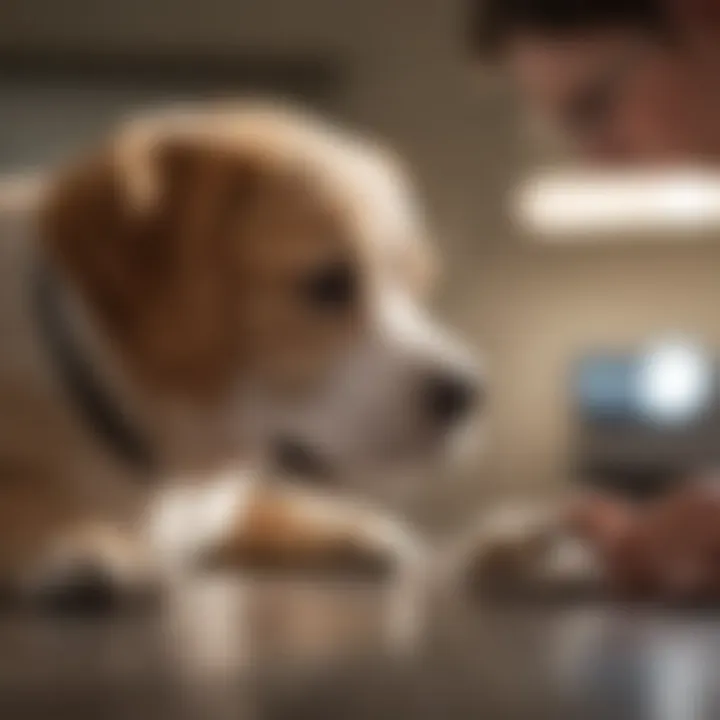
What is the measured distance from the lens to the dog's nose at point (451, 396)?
1.00 metres

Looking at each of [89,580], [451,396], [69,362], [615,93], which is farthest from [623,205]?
[89,580]

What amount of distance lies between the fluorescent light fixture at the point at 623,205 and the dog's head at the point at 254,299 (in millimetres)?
197

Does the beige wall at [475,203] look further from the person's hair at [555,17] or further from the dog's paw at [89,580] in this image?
the dog's paw at [89,580]

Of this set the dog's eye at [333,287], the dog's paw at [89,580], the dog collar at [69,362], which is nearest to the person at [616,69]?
the dog's eye at [333,287]

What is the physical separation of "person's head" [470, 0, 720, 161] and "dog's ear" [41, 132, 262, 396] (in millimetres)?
324

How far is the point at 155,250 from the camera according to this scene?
950mm

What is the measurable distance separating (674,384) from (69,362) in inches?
19.5

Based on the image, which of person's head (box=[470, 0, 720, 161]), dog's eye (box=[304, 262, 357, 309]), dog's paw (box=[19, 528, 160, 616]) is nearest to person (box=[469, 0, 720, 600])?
person's head (box=[470, 0, 720, 161])

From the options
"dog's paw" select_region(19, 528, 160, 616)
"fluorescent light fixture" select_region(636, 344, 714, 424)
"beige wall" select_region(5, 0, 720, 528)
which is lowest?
"dog's paw" select_region(19, 528, 160, 616)

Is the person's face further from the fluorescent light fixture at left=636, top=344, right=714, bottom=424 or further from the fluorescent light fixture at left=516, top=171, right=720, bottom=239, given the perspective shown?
the fluorescent light fixture at left=636, top=344, right=714, bottom=424

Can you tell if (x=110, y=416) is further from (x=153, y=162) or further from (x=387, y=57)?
(x=387, y=57)

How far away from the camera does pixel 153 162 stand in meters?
0.99

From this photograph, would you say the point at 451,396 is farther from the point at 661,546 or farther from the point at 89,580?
the point at 89,580

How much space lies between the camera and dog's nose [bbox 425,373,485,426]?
999mm
